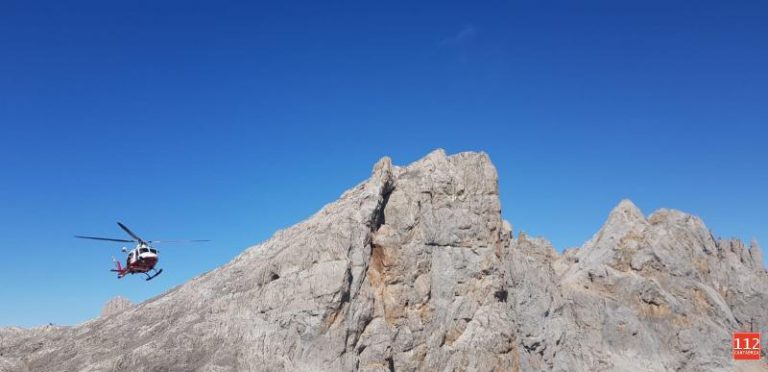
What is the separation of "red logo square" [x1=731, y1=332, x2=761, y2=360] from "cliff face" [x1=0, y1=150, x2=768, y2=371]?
6.78 feet

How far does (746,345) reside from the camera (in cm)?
6675

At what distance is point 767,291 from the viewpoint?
7425cm

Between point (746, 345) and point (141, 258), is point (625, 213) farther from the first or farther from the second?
point (141, 258)

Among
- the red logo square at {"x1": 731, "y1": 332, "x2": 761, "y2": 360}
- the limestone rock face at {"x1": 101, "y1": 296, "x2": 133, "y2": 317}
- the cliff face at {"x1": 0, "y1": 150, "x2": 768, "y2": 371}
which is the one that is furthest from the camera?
the limestone rock face at {"x1": 101, "y1": 296, "x2": 133, "y2": 317}

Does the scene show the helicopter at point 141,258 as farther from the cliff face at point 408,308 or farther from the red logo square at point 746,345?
the red logo square at point 746,345

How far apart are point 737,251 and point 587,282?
29627 mm

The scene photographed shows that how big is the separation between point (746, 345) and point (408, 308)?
45331mm

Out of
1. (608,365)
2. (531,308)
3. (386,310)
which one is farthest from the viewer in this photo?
(608,365)

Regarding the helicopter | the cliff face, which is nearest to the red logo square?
the cliff face

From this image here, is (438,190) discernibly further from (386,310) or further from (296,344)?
(296,344)

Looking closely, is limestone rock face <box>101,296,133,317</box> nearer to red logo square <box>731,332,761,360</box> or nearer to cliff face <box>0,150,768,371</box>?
cliff face <box>0,150,768,371</box>

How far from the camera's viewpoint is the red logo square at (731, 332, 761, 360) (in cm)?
6438

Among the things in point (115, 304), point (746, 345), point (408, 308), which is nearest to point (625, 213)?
point (746, 345)

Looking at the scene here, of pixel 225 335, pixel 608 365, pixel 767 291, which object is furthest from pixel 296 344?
pixel 767 291
